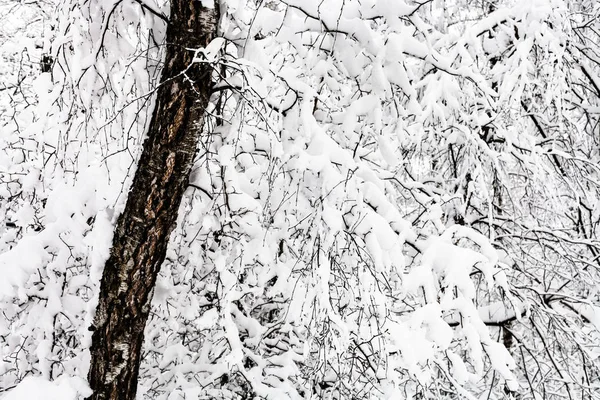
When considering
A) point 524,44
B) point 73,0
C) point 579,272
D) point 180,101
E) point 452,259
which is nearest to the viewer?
point 73,0

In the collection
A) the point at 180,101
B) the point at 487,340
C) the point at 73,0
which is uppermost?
the point at 73,0

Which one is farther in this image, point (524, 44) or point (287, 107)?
point (524, 44)

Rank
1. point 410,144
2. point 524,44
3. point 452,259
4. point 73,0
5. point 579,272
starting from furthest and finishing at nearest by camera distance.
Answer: point 579,272 → point 410,144 → point 524,44 → point 452,259 → point 73,0

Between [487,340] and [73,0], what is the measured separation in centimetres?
223

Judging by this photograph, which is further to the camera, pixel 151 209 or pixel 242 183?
pixel 242 183

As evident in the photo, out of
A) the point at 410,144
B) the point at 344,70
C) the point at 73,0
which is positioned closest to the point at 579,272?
the point at 410,144

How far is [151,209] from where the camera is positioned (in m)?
2.18

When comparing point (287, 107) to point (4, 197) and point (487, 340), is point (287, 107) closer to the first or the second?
point (487, 340)

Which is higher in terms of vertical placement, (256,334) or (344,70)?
(344,70)

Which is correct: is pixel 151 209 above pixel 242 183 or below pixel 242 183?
below

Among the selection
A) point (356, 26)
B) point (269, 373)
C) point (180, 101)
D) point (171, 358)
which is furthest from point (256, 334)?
point (356, 26)

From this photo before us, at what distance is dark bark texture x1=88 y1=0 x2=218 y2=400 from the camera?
6.64 feet

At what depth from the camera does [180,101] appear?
2.06 metres

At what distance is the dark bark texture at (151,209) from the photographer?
6.64ft
